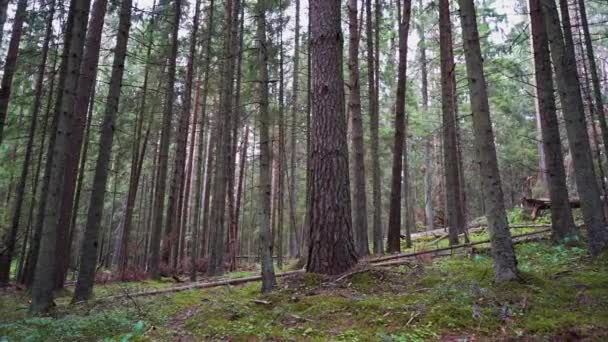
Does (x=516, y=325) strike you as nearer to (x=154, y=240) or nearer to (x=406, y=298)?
(x=406, y=298)

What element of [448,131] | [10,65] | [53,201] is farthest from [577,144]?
[10,65]

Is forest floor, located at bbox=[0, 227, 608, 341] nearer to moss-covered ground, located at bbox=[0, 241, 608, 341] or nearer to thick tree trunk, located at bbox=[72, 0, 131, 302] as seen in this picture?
moss-covered ground, located at bbox=[0, 241, 608, 341]

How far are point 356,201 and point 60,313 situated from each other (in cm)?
739

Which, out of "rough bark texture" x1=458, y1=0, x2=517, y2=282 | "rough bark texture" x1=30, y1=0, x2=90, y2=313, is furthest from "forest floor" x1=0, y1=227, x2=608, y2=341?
"rough bark texture" x1=30, y1=0, x2=90, y2=313

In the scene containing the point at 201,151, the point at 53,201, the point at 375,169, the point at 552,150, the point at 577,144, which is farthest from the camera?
the point at 201,151

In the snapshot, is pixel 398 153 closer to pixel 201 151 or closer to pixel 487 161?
pixel 487 161

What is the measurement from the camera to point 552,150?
7527 millimetres

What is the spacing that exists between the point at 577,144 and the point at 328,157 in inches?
152

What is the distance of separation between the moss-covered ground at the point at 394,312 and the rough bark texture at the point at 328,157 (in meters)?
0.42

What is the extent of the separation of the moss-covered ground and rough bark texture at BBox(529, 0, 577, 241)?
3.90ft

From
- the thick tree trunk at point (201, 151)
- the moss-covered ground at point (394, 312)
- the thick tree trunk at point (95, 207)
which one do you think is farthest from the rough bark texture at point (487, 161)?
the thick tree trunk at point (201, 151)

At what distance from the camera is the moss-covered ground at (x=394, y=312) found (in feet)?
12.2

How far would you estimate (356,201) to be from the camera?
1119cm

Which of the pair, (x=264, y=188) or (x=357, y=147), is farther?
(x=357, y=147)
